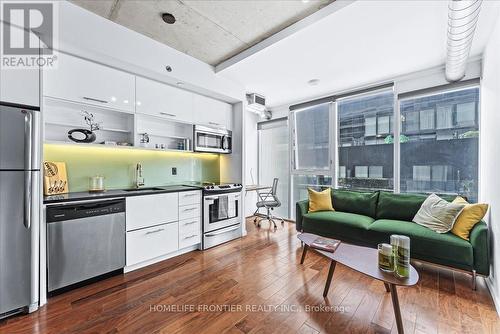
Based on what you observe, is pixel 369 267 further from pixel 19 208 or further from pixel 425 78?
pixel 425 78

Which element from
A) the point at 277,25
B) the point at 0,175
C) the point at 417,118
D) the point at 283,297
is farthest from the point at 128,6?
the point at 417,118

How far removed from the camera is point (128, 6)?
2.21 metres

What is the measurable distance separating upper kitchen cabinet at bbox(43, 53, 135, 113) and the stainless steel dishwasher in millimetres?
1201

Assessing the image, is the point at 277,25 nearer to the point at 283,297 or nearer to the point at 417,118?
the point at 417,118

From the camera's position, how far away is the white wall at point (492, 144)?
2023mm

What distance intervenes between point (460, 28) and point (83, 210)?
3.95m

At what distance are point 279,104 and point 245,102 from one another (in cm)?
134

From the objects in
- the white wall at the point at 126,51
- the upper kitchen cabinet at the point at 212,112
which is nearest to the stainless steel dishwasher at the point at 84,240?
the white wall at the point at 126,51

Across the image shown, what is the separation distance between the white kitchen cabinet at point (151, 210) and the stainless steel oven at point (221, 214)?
514 millimetres

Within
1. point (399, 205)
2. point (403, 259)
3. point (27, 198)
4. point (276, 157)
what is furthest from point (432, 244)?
point (27, 198)

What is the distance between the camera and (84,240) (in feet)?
7.36

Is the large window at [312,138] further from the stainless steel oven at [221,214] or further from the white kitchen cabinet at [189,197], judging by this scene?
the white kitchen cabinet at [189,197]

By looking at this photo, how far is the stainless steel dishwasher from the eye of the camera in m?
2.07

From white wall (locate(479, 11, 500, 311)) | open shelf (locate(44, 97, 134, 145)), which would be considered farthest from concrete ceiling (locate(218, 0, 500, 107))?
open shelf (locate(44, 97, 134, 145))
